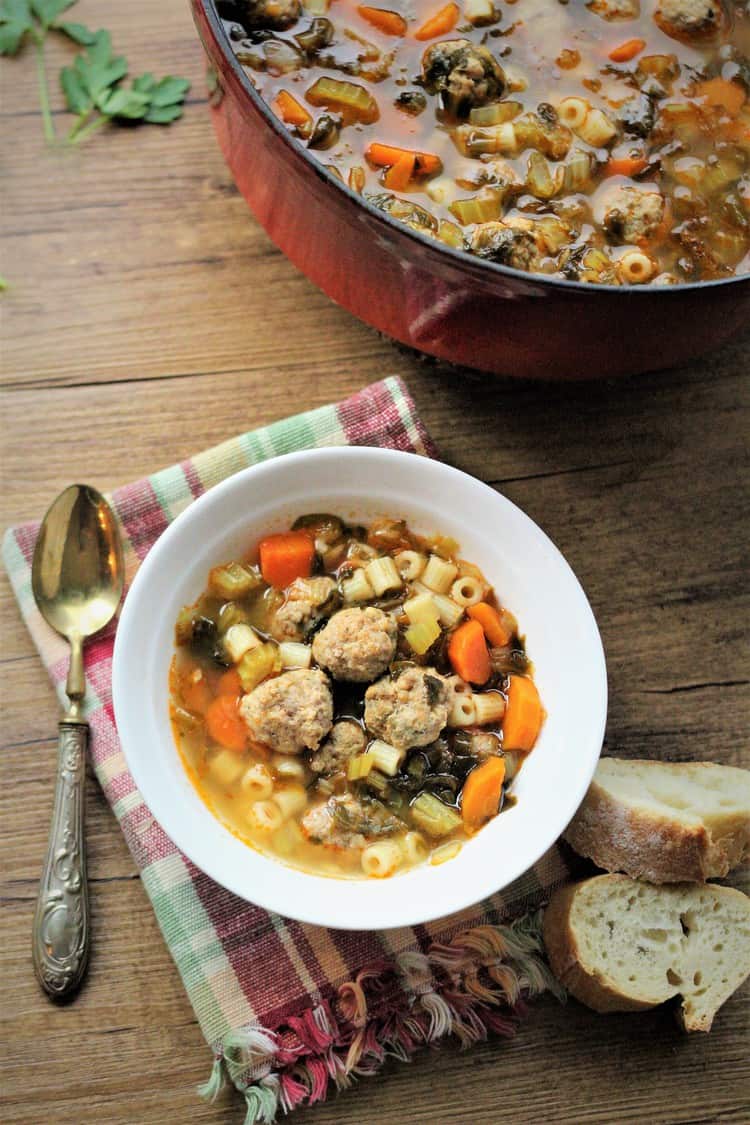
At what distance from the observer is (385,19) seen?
2.35 meters

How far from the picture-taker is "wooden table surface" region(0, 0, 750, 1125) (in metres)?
2.73

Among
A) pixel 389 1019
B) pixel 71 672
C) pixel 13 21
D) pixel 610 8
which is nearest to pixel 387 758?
pixel 389 1019

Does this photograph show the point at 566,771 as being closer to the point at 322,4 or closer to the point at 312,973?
the point at 312,973

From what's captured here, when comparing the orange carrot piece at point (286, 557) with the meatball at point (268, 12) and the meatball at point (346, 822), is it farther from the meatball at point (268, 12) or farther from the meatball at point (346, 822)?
the meatball at point (268, 12)

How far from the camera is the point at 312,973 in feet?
8.57

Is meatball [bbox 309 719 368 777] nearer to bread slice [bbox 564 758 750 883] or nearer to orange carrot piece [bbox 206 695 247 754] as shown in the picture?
orange carrot piece [bbox 206 695 247 754]

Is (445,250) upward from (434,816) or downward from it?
upward

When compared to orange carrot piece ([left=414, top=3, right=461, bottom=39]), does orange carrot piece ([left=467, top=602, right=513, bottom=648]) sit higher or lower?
lower

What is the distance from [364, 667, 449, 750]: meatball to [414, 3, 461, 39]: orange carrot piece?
1.49 meters

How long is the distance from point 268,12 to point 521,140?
2.11ft

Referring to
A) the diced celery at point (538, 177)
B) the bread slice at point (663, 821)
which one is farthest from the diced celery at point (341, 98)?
the bread slice at point (663, 821)

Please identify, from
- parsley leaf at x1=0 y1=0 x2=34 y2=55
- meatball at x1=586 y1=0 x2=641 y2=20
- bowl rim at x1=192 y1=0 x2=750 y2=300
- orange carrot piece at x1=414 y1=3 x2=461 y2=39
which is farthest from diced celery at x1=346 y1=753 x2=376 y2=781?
parsley leaf at x1=0 y1=0 x2=34 y2=55

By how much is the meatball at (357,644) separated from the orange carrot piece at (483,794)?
35 cm

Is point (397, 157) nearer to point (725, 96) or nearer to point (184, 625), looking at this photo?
point (725, 96)
